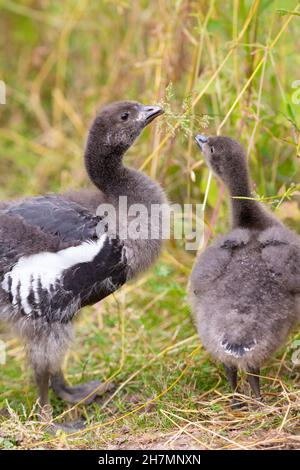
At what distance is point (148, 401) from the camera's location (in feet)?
12.2

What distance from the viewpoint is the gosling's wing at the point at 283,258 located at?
345cm

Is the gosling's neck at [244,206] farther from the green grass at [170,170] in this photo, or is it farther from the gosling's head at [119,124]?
the gosling's head at [119,124]

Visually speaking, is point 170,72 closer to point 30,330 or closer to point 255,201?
point 255,201

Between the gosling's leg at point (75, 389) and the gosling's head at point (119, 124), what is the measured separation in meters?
1.20

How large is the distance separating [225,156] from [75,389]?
1431mm

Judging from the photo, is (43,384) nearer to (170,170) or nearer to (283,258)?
(283,258)

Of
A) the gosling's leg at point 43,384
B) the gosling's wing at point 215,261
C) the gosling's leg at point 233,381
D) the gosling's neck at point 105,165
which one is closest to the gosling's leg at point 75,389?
the gosling's leg at point 43,384

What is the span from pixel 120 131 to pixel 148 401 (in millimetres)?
1292

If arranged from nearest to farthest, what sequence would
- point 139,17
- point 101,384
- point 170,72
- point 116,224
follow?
point 116,224
point 101,384
point 170,72
point 139,17

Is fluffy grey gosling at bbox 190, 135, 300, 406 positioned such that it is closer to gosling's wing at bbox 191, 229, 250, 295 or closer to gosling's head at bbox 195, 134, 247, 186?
gosling's wing at bbox 191, 229, 250, 295

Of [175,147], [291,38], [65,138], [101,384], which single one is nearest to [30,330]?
[101,384]

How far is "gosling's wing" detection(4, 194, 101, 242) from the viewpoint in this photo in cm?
368

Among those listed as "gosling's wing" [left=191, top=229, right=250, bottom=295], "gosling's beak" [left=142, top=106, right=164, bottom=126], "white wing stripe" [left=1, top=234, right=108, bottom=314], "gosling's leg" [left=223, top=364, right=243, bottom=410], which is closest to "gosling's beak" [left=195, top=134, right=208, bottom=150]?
"gosling's beak" [left=142, top=106, right=164, bottom=126]

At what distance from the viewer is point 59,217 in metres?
3.71
